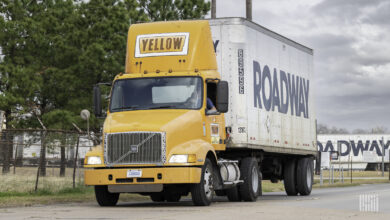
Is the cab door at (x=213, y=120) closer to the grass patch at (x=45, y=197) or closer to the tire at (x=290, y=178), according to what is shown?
the grass patch at (x=45, y=197)

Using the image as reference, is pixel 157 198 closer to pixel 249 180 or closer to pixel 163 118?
pixel 249 180

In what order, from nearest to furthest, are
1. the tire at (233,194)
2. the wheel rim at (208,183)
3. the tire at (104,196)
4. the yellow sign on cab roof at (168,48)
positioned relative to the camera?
the wheel rim at (208,183)
the tire at (104,196)
the yellow sign on cab roof at (168,48)
the tire at (233,194)

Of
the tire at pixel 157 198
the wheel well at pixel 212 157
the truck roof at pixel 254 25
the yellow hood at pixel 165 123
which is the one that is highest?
the truck roof at pixel 254 25

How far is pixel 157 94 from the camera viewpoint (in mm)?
17734

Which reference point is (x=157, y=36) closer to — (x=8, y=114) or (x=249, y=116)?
(x=249, y=116)

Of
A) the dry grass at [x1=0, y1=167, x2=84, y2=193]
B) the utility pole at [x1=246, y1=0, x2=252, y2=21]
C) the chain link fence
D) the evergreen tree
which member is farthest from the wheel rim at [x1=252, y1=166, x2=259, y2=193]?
the evergreen tree

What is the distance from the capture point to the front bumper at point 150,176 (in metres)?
16.3

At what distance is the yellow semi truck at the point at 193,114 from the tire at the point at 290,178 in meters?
1.99

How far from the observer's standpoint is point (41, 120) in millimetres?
37438

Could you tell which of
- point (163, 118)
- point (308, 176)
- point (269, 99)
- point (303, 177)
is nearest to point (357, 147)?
point (308, 176)

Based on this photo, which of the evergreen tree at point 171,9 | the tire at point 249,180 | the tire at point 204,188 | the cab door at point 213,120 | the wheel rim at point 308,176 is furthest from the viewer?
the evergreen tree at point 171,9

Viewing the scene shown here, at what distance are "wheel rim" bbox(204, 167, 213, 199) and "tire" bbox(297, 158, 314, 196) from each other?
8217 millimetres

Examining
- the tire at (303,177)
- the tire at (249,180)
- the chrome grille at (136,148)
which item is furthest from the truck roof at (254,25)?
the chrome grille at (136,148)

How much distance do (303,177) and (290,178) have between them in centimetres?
49
